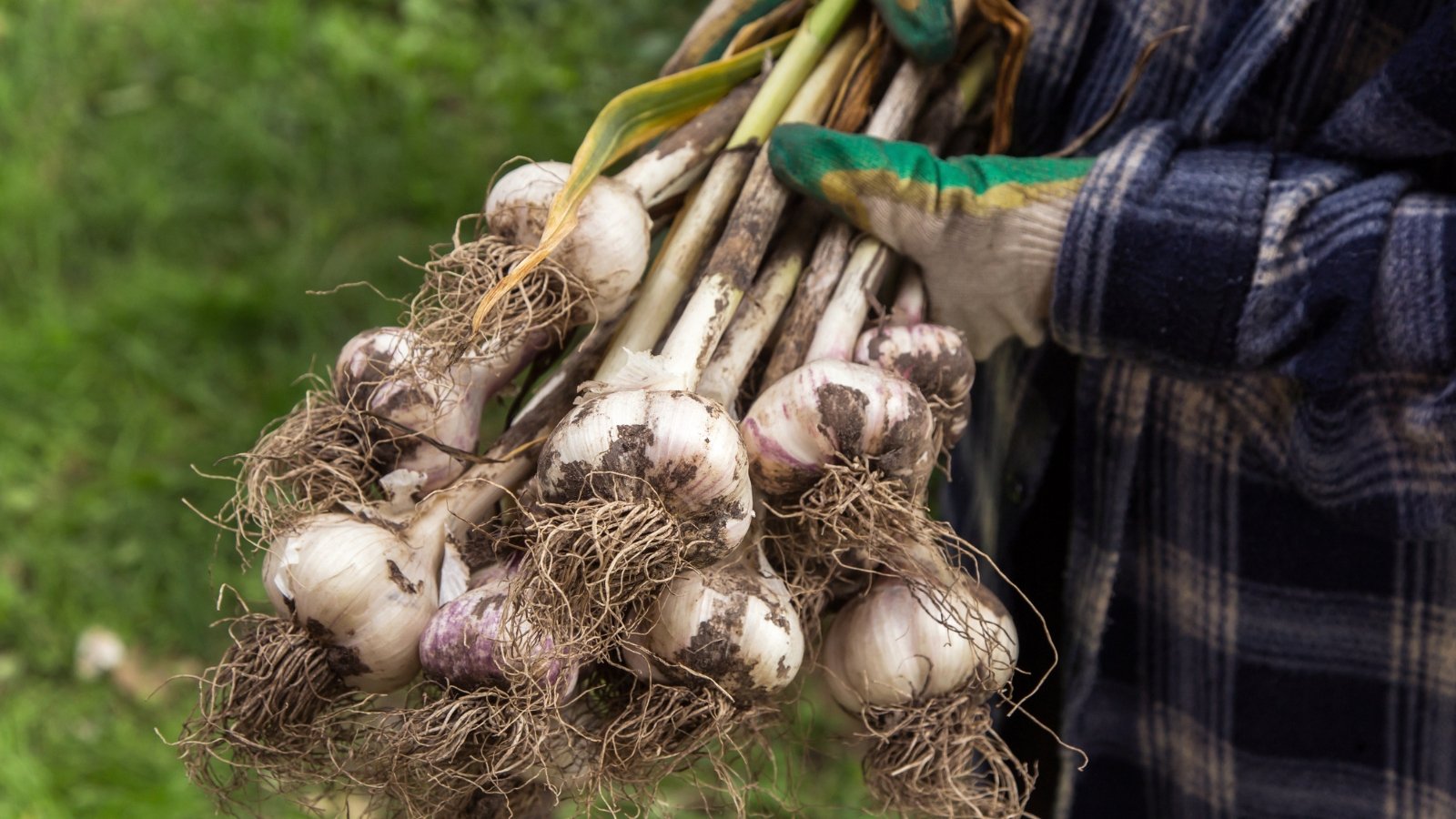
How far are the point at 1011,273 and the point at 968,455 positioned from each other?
367mm

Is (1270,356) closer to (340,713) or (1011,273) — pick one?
(1011,273)

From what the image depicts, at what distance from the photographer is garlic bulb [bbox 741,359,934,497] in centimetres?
82

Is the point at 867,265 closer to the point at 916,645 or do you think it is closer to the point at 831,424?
the point at 831,424

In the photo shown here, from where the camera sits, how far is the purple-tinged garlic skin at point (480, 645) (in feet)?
2.54

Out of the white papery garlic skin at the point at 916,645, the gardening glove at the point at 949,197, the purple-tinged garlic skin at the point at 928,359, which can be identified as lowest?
the white papery garlic skin at the point at 916,645

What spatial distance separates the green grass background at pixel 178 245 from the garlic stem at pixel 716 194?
1156 millimetres

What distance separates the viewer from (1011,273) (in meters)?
0.97

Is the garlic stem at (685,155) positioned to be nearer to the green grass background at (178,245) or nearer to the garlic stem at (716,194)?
the garlic stem at (716,194)

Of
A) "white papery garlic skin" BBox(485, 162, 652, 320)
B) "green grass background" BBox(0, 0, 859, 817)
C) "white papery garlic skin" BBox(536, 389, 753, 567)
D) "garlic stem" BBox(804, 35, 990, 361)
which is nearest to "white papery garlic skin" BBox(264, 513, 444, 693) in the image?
"white papery garlic skin" BBox(536, 389, 753, 567)

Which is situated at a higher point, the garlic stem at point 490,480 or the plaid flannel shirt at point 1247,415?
the plaid flannel shirt at point 1247,415

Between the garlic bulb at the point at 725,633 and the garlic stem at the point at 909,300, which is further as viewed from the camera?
the garlic stem at the point at 909,300

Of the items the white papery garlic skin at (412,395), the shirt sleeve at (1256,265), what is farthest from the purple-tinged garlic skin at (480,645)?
the shirt sleeve at (1256,265)

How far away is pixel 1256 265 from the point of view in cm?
87

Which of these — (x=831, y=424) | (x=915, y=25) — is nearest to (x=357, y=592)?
(x=831, y=424)
